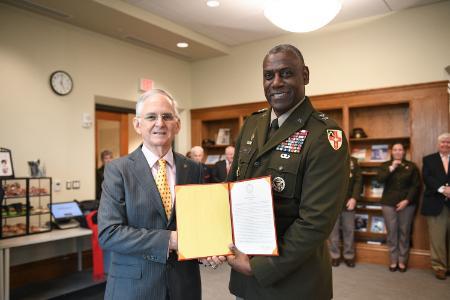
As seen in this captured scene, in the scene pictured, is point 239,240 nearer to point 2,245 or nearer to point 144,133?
point 144,133

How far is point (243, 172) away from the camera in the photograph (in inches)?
57.5

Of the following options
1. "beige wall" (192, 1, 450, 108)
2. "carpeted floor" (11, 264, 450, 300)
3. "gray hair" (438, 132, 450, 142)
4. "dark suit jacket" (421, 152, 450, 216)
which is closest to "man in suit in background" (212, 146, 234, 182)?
"beige wall" (192, 1, 450, 108)

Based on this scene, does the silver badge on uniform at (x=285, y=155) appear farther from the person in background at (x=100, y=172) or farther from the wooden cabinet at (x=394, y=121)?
the person in background at (x=100, y=172)

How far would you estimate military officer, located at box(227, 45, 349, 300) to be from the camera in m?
1.24

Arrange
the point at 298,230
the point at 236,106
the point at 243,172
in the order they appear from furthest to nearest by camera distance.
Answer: the point at 236,106 → the point at 243,172 → the point at 298,230

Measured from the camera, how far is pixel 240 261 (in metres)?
1.31

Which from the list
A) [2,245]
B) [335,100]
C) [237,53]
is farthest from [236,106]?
[2,245]

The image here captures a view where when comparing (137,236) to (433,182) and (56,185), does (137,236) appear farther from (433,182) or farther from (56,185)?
(433,182)

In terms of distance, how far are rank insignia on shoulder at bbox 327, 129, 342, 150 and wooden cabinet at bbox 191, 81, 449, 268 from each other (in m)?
4.12

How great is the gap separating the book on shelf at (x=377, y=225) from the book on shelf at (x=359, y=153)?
34.8 inches

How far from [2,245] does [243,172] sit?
120 inches

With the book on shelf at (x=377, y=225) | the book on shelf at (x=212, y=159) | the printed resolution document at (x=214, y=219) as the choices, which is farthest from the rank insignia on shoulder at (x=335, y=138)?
the book on shelf at (x=212, y=159)

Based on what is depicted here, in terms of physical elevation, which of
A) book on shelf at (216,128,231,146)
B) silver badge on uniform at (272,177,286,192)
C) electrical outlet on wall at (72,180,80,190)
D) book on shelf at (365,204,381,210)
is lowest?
book on shelf at (365,204,381,210)

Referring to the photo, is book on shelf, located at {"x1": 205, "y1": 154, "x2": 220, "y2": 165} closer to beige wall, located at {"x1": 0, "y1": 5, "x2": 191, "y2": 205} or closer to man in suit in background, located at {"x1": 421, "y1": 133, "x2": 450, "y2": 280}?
beige wall, located at {"x1": 0, "y1": 5, "x2": 191, "y2": 205}
